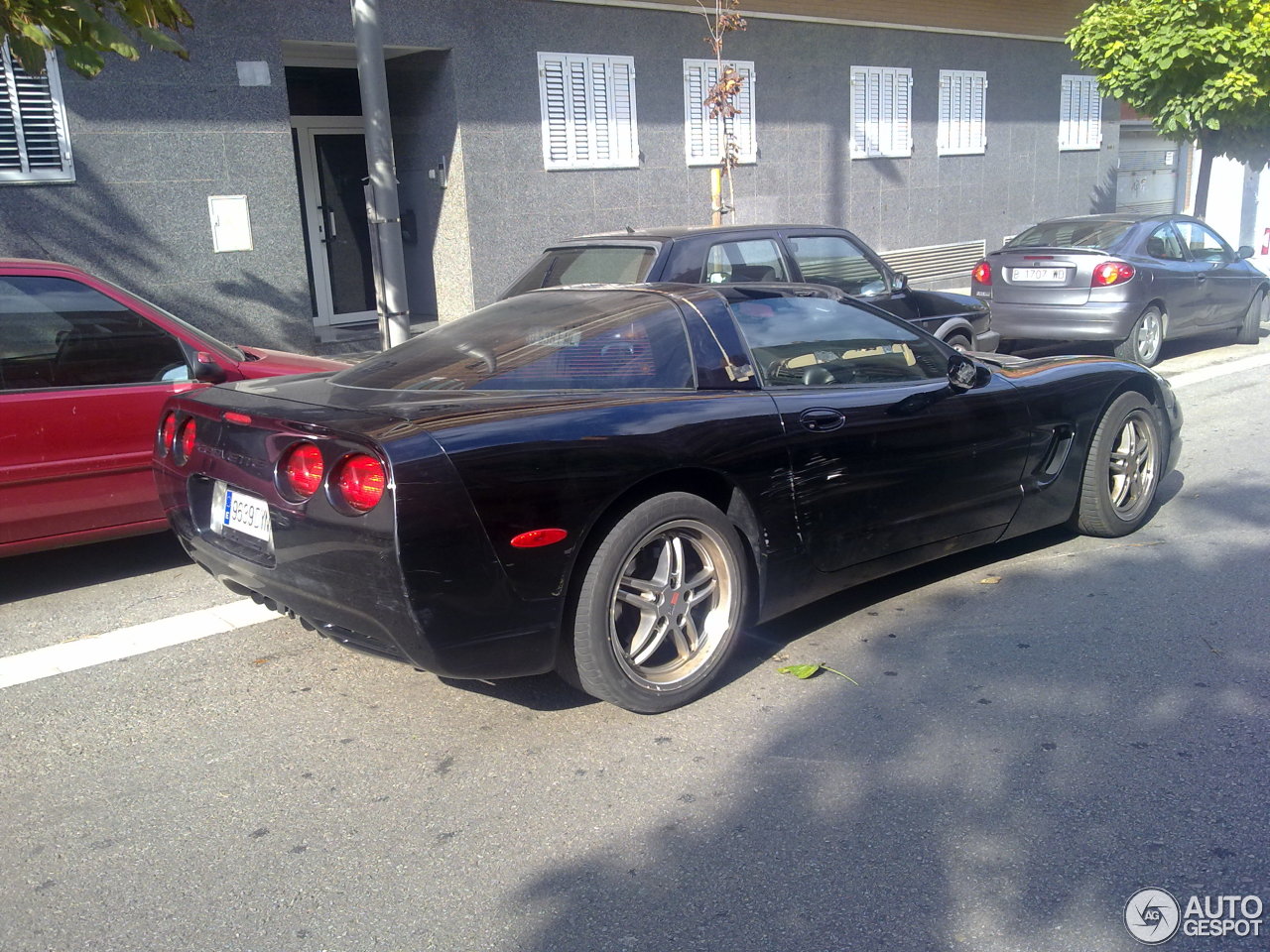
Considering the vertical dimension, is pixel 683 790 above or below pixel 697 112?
below

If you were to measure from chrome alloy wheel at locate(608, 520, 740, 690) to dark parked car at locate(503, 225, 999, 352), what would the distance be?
3239 mm

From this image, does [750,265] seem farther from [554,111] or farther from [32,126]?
[554,111]

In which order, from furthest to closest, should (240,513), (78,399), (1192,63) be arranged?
1. (1192,63)
2. (78,399)
3. (240,513)

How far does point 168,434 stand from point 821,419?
2.48 metres

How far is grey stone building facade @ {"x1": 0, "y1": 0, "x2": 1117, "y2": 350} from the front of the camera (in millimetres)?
10633

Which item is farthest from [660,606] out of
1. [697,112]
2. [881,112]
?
[881,112]

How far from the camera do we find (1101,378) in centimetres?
572

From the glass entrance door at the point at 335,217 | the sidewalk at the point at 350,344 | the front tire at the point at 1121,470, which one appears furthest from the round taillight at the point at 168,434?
the glass entrance door at the point at 335,217

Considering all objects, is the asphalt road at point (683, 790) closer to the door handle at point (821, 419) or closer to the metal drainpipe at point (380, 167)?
the door handle at point (821, 419)

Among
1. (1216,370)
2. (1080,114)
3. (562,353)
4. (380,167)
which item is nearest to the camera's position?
(562,353)

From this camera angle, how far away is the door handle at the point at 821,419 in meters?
4.44

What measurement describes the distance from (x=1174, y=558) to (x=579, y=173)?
9.78 m

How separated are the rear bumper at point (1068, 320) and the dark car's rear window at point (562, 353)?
7.81 metres

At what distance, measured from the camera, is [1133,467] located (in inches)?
234
